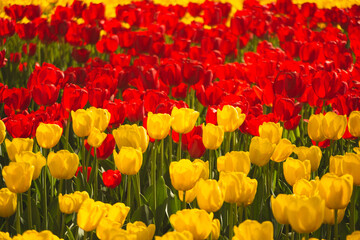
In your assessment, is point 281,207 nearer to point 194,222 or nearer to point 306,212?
point 306,212

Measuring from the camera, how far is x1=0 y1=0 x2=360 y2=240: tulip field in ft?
5.51

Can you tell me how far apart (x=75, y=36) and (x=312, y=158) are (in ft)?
12.1

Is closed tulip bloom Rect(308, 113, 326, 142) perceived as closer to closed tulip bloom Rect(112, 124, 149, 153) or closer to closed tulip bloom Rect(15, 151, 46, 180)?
closed tulip bloom Rect(112, 124, 149, 153)

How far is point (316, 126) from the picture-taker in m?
2.43

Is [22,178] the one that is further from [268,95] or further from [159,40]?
[159,40]

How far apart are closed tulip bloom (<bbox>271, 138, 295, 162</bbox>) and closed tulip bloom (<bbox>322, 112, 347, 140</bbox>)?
0.20 metres

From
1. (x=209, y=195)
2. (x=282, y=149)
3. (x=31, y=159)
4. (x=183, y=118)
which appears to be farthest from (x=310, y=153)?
(x=31, y=159)

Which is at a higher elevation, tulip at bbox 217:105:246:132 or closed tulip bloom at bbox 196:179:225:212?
closed tulip bloom at bbox 196:179:225:212

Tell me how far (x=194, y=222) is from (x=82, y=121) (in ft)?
3.33

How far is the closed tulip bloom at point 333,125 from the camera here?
7.74ft

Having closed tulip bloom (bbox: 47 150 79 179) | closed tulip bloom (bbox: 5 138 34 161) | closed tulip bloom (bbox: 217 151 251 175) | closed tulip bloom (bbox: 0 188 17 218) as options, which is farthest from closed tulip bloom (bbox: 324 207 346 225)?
closed tulip bloom (bbox: 5 138 34 161)

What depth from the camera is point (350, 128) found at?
2484 millimetres

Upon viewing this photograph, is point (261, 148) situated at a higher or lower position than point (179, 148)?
higher

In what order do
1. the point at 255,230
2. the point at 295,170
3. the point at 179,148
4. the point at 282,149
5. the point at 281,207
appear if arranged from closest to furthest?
the point at 255,230 → the point at 281,207 → the point at 295,170 → the point at 282,149 → the point at 179,148
